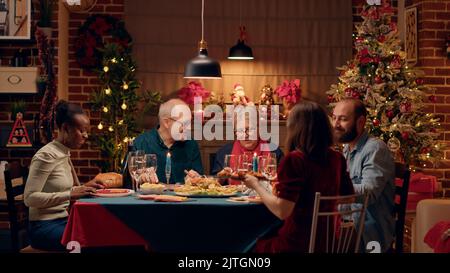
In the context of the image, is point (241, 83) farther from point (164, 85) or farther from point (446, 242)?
point (446, 242)

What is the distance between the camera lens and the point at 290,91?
7.89 m

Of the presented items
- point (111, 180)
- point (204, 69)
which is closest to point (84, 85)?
point (204, 69)

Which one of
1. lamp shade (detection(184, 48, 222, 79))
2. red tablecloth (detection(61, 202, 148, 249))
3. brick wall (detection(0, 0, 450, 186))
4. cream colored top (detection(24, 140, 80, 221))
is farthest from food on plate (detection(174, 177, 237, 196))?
brick wall (detection(0, 0, 450, 186))

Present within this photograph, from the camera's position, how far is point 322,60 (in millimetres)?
8156

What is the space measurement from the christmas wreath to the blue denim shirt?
403 cm

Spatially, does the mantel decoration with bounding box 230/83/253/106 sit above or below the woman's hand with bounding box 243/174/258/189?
above

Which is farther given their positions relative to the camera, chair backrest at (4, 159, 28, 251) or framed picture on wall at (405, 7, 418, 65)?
framed picture on wall at (405, 7, 418, 65)

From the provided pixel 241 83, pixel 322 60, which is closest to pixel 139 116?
pixel 241 83

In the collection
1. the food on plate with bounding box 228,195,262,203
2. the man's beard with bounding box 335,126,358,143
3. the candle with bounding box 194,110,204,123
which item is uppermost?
the candle with bounding box 194,110,204,123

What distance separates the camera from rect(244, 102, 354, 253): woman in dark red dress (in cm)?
340

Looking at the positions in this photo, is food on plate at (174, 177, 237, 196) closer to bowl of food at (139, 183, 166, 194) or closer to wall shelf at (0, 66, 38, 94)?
bowl of food at (139, 183, 166, 194)

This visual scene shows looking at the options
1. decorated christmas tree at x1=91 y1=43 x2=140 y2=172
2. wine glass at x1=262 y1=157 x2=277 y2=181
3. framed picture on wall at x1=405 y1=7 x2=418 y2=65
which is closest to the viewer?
wine glass at x1=262 y1=157 x2=277 y2=181

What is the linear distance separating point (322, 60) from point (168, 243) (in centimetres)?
466

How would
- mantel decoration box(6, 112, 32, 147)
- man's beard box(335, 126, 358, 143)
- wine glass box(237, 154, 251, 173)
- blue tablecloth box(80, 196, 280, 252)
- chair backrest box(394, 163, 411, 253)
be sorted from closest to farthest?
blue tablecloth box(80, 196, 280, 252)
wine glass box(237, 154, 251, 173)
chair backrest box(394, 163, 411, 253)
man's beard box(335, 126, 358, 143)
mantel decoration box(6, 112, 32, 147)
